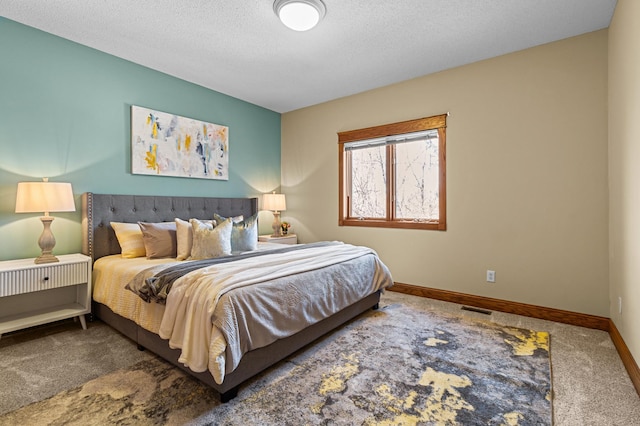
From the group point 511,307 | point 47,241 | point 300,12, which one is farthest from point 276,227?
point 511,307

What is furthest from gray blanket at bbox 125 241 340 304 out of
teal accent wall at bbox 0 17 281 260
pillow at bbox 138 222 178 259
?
teal accent wall at bbox 0 17 281 260

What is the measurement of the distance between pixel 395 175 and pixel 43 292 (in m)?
3.89

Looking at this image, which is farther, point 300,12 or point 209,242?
point 209,242

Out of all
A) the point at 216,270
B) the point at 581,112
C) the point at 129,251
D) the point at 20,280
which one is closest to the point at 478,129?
the point at 581,112

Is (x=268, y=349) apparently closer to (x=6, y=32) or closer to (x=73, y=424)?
(x=73, y=424)

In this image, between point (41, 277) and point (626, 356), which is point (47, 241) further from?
point (626, 356)

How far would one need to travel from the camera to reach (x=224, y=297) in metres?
1.80

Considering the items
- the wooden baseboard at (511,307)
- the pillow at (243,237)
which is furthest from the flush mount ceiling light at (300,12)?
the wooden baseboard at (511,307)

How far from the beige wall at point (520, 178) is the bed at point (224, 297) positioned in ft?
3.13

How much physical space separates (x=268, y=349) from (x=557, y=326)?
103 inches

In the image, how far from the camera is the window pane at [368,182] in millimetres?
4316

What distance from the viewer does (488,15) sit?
104 inches

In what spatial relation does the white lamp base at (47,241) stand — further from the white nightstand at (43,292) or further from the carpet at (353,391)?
the carpet at (353,391)

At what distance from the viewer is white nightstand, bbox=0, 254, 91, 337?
2.46 m
